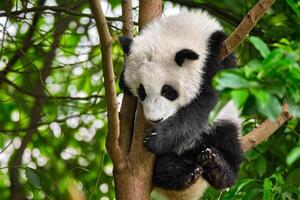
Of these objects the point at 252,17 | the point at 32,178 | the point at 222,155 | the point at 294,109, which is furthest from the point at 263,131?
the point at 294,109

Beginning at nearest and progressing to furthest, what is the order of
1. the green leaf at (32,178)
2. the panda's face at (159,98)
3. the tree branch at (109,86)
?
1. the tree branch at (109,86)
2. the panda's face at (159,98)
3. the green leaf at (32,178)

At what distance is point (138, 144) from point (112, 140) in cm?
25

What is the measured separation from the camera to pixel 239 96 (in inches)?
70.7

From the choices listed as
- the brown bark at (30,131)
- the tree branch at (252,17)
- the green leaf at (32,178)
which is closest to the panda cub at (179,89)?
the tree branch at (252,17)

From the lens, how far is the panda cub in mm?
3426

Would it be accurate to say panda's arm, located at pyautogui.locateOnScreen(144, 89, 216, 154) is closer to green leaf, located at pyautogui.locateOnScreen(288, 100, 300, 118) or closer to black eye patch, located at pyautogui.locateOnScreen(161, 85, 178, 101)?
black eye patch, located at pyautogui.locateOnScreen(161, 85, 178, 101)

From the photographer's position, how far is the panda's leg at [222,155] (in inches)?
142

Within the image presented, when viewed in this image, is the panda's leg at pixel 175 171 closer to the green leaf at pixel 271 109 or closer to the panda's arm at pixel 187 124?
the panda's arm at pixel 187 124

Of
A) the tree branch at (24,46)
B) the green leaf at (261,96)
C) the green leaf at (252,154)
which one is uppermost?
the green leaf at (261,96)

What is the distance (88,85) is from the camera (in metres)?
5.83

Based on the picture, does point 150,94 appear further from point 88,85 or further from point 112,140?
point 88,85

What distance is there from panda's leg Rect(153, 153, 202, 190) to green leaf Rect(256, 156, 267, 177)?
56cm

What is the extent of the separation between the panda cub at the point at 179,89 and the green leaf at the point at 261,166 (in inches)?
14.0

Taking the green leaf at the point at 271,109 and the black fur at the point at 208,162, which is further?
the black fur at the point at 208,162
